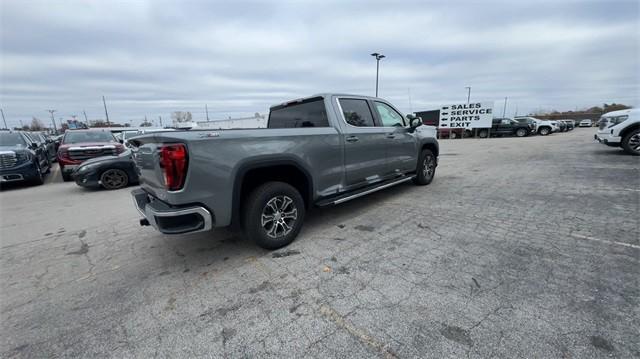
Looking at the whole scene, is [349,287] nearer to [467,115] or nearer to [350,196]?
[350,196]

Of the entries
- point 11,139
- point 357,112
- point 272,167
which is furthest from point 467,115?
point 11,139

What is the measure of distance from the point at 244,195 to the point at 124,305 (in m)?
1.46

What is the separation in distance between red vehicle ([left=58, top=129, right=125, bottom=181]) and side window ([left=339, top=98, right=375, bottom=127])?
8598 mm

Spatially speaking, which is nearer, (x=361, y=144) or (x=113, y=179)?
(x=361, y=144)

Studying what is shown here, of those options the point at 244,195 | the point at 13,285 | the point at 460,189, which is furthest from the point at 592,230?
the point at 13,285

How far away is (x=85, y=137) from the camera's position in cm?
925

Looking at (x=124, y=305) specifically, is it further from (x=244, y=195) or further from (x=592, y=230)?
(x=592, y=230)

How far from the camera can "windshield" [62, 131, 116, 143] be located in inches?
356

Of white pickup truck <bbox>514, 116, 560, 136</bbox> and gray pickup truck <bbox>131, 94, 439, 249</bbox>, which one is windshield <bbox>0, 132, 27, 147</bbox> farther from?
white pickup truck <bbox>514, 116, 560, 136</bbox>

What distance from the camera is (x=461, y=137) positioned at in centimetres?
2556

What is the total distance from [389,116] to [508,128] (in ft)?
79.0

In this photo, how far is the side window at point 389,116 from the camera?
4742 mm

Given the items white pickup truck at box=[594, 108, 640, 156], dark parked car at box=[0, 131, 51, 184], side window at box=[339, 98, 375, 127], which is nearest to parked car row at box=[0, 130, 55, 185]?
dark parked car at box=[0, 131, 51, 184]

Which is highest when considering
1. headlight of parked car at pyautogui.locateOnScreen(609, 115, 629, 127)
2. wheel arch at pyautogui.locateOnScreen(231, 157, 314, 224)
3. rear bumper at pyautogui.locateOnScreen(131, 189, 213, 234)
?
headlight of parked car at pyautogui.locateOnScreen(609, 115, 629, 127)
